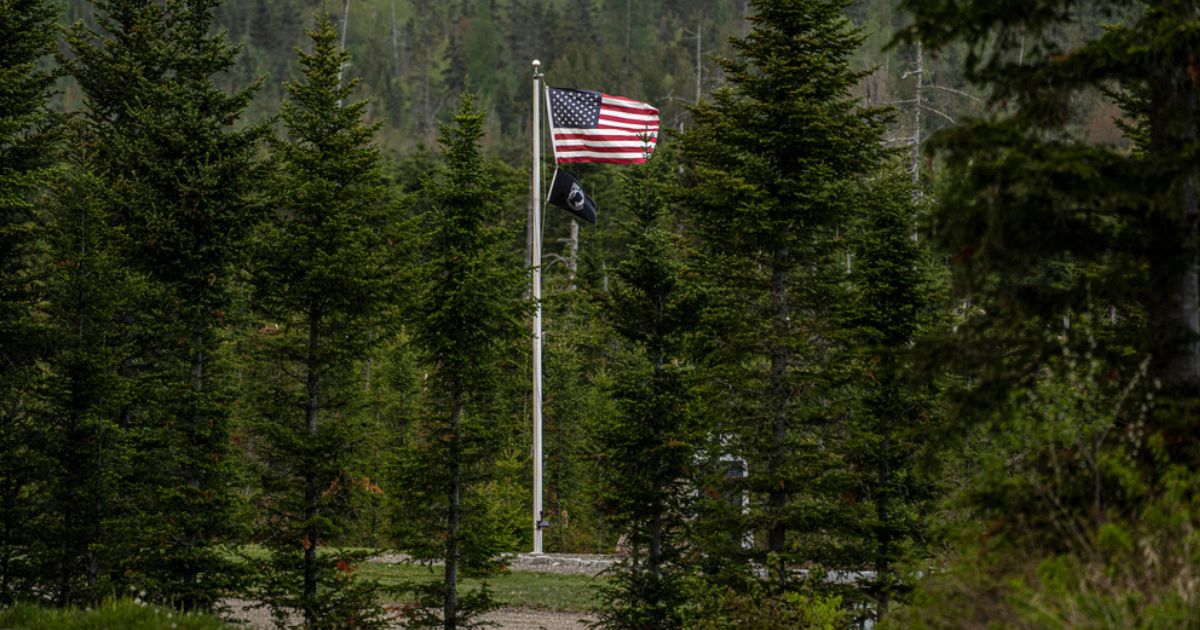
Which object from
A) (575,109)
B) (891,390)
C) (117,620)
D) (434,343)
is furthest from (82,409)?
(891,390)

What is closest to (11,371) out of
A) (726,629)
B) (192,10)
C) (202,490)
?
(202,490)

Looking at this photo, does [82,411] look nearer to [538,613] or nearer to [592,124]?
[538,613]

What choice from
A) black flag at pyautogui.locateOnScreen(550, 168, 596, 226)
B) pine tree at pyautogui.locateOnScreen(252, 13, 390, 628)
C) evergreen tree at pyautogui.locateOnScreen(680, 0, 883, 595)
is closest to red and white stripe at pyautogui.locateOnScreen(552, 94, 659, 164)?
black flag at pyautogui.locateOnScreen(550, 168, 596, 226)

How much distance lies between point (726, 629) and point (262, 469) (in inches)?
338

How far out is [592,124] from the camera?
23.2 meters

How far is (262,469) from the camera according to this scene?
55.5 ft

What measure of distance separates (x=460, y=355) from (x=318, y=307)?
265 centimetres

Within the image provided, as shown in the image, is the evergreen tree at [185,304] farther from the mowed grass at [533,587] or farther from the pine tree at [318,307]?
the mowed grass at [533,587]

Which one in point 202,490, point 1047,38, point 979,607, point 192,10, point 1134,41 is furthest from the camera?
point 192,10

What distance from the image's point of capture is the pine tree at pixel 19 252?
16.5 meters

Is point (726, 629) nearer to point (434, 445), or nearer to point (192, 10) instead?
point (434, 445)

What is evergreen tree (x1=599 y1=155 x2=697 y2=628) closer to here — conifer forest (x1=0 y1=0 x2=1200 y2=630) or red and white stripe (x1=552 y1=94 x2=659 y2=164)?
conifer forest (x1=0 y1=0 x2=1200 y2=630)

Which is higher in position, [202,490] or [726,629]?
[202,490]

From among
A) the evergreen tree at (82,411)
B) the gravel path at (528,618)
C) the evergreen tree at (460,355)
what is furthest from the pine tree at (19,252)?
the evergreen tree at (460,355)
